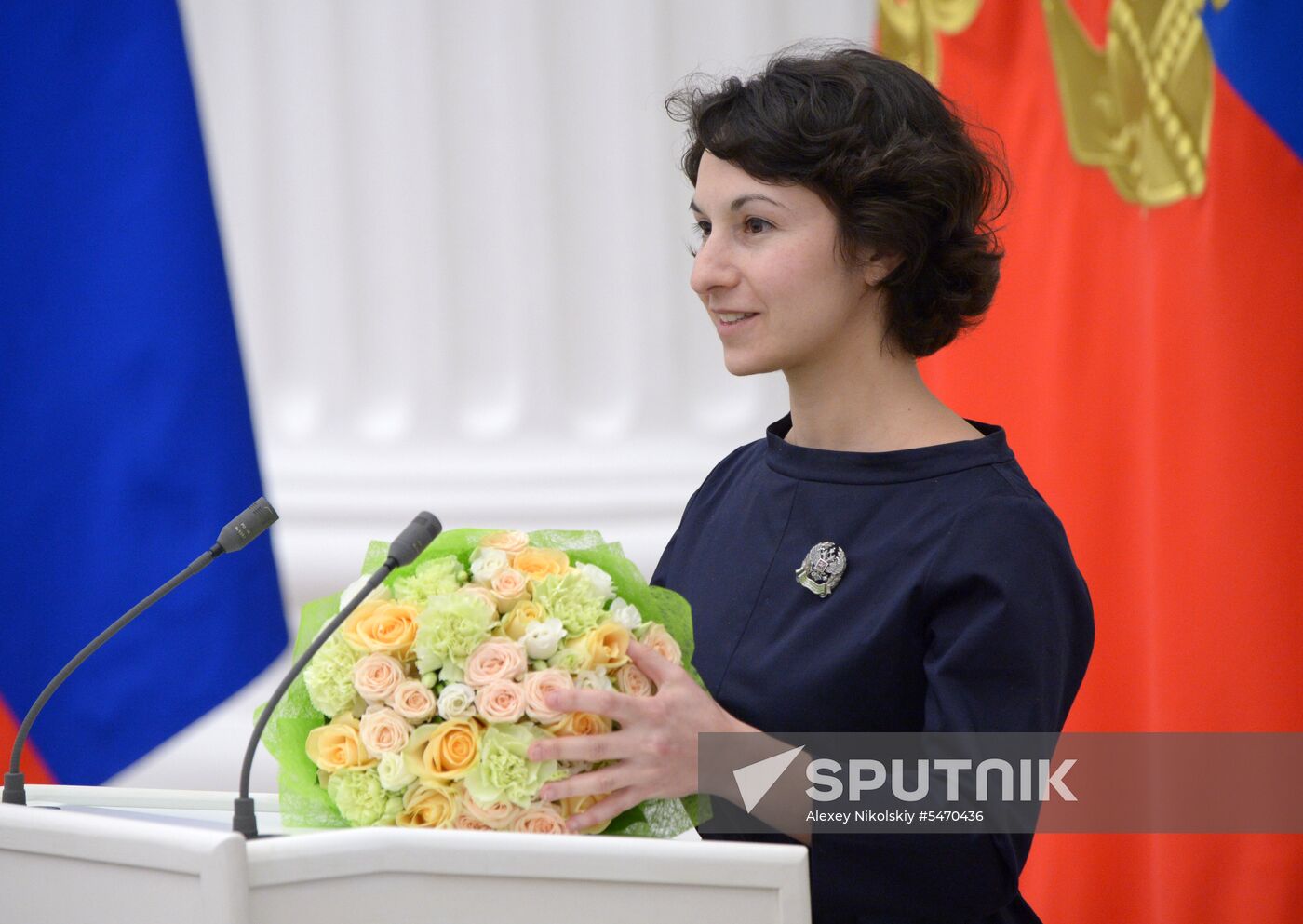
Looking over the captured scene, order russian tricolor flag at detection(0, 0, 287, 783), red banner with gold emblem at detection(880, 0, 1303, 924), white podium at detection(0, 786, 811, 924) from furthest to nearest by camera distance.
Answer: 1. russian tricolor flag at detection(0, 0, 287, 783)
2. red banner with gold emblem at detection(880, 0, 1303, 924)
3. white podium at detection(0, 786, 811, 924)

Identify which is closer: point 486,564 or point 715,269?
point 486,564

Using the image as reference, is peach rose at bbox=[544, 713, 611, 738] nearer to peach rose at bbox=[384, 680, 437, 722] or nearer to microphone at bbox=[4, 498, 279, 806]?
peach rose at bbox=[384, 680, 437, 722]

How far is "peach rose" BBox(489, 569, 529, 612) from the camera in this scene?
1142 mm

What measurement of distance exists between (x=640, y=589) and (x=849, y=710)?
0.29 metres

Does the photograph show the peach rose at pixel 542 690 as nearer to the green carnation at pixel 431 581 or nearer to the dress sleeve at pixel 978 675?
the green carnation at pixel 431 581

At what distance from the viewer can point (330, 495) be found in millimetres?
2730

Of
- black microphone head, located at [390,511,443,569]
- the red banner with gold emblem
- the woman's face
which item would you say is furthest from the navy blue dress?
the red banner with gold emblem

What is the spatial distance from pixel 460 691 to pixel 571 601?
0.12 m

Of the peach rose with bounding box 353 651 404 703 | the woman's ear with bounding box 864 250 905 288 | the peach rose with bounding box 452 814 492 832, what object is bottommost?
the peach rose with bounding box 452 814 492 832

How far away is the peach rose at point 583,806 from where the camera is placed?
1090 mm

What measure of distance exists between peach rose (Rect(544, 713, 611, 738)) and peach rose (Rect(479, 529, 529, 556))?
7.1 inches

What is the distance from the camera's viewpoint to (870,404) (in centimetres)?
153

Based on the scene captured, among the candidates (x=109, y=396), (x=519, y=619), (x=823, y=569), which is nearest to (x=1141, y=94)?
(x=823, y=569)

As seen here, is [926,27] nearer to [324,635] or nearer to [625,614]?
[625,614]
